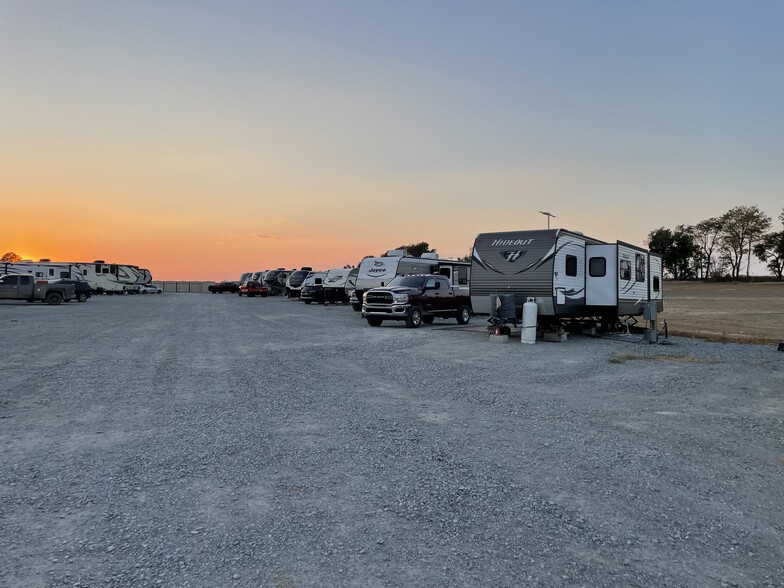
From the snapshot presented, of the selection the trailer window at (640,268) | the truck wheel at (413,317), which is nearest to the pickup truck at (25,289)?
the truck wheel at (413,317)

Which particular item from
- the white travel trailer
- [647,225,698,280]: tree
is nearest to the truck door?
the white travel trailer

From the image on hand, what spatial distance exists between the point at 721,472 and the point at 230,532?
165 inches

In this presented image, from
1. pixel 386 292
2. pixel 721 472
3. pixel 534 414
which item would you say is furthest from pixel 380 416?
pixel 386 292

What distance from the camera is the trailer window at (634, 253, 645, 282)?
18.2 m

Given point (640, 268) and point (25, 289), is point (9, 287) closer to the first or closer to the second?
point (25, 289)

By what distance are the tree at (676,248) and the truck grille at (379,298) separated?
273ft

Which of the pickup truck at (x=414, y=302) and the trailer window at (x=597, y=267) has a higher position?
the trailer window at (x=597, y=267)

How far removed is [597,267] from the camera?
1695cm

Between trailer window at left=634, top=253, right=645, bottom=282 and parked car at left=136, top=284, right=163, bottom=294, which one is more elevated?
trailer window at left=634, top=253, right=645, bottom=282

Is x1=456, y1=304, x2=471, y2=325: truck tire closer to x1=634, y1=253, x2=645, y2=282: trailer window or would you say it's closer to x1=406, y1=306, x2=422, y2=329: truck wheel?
x1=406, y1=306, x2=422, y2=329: truck wheel

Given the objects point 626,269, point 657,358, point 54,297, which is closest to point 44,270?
point 54,297

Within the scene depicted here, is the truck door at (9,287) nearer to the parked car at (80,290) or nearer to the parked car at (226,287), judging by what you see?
the parked car at (80,290)

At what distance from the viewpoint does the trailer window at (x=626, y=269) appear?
17062mm

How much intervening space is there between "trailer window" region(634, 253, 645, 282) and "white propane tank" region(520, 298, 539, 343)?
482 centimetres
